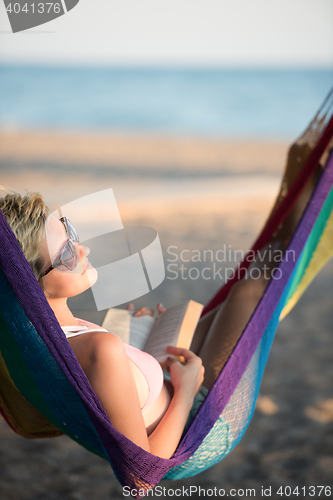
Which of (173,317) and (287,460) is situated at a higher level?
(173,317)

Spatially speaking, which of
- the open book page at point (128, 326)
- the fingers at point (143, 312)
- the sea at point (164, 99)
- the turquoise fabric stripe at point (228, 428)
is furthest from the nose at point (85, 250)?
the sea at point (164, 99)

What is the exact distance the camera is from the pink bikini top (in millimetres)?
781

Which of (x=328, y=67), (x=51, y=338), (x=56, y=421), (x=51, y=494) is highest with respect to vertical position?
(x=51, y=338)

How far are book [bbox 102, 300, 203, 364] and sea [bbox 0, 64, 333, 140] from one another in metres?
10.6

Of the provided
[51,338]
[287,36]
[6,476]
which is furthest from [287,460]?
[287,36]

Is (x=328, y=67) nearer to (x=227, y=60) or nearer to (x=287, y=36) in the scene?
(x=287, y=36)

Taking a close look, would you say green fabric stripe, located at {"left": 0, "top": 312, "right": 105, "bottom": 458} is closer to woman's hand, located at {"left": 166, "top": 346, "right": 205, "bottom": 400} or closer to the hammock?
the hammock

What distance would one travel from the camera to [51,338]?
2.32 feet

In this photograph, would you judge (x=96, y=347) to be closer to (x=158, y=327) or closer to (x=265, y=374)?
(x=158, y=327)

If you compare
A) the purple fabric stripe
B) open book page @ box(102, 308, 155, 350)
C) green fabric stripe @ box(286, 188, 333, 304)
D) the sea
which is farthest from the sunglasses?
the sea

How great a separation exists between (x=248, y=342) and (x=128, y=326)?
31cm

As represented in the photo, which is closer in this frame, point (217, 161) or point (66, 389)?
point (66, 389)

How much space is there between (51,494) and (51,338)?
41.3 inches

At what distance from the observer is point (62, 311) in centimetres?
82
